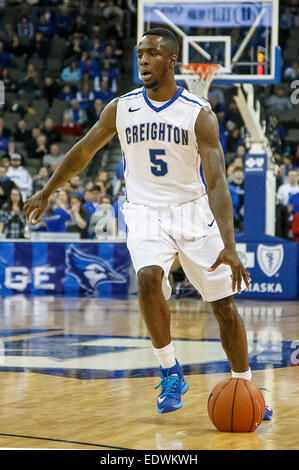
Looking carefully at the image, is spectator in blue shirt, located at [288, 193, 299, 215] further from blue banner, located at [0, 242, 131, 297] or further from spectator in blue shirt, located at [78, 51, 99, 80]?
spectator in blue shirt, located at [78, 51, 99, 80]

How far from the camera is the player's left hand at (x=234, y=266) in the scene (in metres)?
4.80

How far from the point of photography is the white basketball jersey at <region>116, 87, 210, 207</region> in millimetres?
5289

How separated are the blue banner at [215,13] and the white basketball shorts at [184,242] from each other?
971 centimetres

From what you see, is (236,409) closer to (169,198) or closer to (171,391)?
(171,391)

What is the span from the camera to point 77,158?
560cm

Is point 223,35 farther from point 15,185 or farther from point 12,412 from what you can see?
point 12,412

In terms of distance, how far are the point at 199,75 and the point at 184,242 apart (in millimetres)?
9615

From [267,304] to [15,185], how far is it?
5.00 metres

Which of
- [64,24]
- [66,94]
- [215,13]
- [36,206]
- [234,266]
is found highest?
[64,24]

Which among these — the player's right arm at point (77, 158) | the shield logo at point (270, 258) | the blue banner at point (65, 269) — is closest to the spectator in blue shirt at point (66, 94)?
the blue banner at point (65, 269)

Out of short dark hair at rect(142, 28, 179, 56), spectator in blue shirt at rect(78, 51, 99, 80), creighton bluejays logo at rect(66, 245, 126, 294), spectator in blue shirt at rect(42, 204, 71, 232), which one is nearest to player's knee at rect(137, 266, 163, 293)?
short dark hair at rect(142, 28, 179, 56)

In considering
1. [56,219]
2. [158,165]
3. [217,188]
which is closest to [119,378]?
[158,165]

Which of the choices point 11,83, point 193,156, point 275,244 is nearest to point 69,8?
point 11,83
